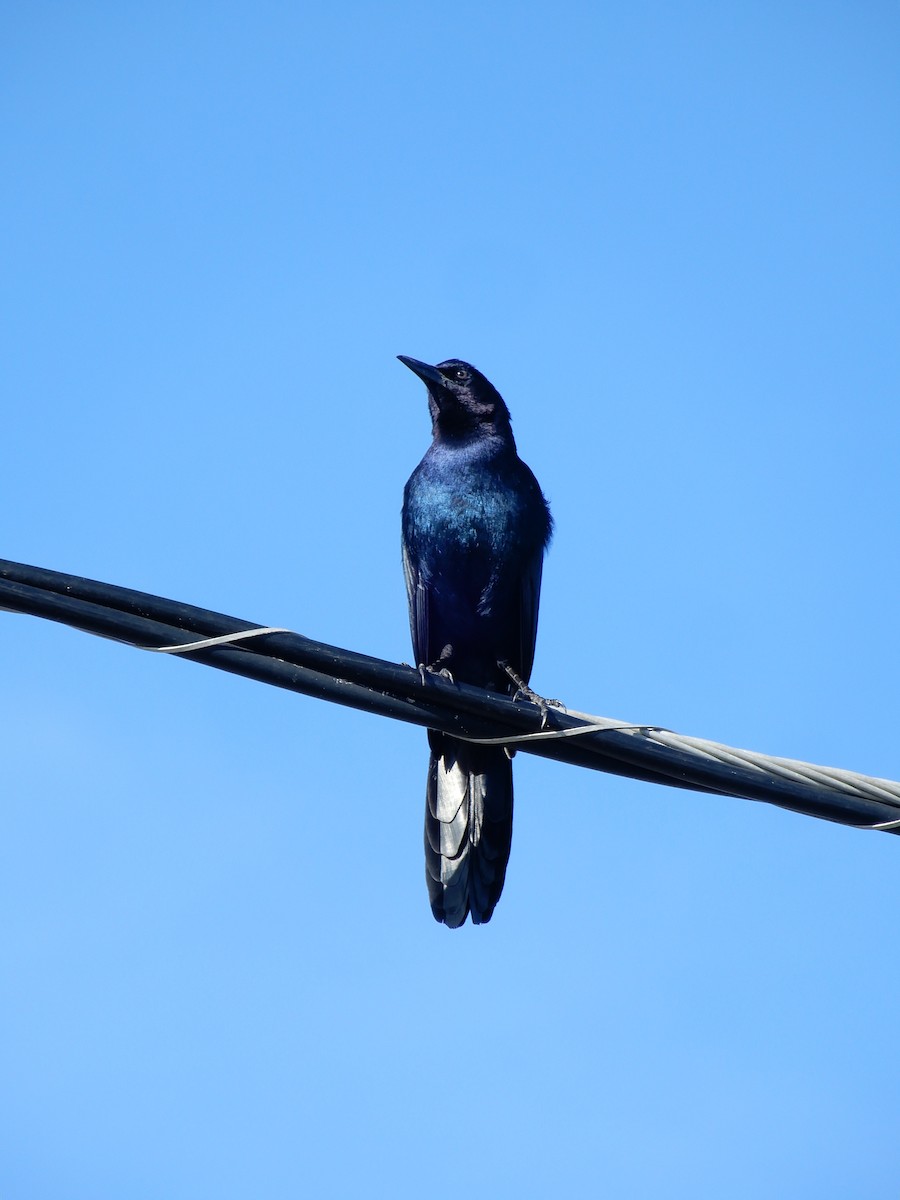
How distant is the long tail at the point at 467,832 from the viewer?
556 centimetres

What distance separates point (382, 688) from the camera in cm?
375

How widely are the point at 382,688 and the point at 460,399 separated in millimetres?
3605

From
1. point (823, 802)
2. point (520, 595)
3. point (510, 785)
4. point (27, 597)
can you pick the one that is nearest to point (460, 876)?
point (510, 785)

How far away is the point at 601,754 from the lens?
12.5ft

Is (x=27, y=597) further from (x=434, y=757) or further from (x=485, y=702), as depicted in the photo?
(x=434, y=757)

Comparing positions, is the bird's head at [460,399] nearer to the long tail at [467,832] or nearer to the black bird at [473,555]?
the black bird at [473,555]

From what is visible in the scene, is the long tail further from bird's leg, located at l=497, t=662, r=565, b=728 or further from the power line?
the power line

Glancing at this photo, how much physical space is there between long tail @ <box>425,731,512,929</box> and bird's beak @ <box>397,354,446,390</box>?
2.30m

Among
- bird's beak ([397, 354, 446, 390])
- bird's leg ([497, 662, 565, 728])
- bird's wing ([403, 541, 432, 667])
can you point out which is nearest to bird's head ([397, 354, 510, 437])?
bird's beak ([397, 354, 446, 390])

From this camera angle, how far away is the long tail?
18.2ft

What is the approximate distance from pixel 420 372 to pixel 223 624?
3.89m

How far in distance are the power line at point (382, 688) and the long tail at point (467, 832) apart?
1.85m

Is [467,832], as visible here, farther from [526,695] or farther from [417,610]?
[417,610]

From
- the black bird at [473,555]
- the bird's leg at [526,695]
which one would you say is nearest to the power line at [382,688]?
the bird's leg at [526,695]
